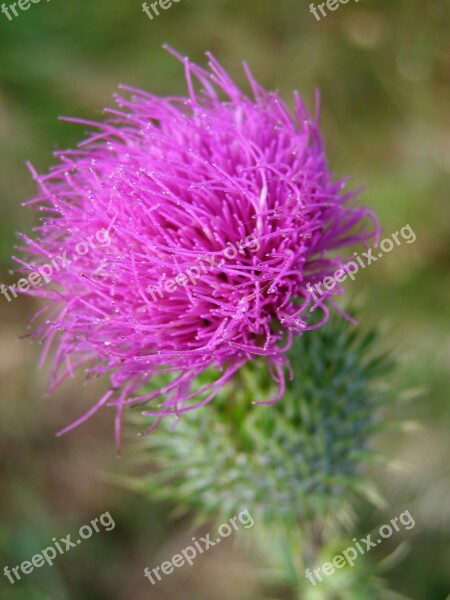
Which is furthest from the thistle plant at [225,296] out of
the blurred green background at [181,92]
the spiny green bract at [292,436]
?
the blurred green background at [181,92]

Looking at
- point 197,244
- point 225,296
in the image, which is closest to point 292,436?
point 225,296

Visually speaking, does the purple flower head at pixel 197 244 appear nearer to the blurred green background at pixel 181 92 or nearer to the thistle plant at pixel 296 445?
the thistle plant at pixel 296 445

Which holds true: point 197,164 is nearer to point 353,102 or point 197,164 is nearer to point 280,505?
point 280,505

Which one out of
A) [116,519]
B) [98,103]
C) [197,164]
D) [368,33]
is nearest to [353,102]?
[368,33]

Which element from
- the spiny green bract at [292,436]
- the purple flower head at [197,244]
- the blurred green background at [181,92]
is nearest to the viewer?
the purple flower head at [197,244]

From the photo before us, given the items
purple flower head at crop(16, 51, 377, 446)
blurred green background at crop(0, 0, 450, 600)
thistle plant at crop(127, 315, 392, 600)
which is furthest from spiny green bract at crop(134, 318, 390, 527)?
blurred green background at crop(0, 0, 450, 600)

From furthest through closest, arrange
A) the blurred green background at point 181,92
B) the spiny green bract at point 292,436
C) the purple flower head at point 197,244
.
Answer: the blurred green background at point 181,92, the spiny green bract at point 292,436, the purple flower head at point 197,244
